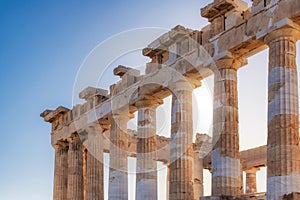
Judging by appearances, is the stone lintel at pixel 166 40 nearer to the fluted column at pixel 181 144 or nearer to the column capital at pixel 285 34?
the fluted column at pixel 181 144

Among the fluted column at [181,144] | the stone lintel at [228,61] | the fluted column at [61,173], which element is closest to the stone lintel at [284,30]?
the stone lintel at [228,61]

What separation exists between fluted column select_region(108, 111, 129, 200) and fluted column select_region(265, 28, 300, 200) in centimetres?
1271

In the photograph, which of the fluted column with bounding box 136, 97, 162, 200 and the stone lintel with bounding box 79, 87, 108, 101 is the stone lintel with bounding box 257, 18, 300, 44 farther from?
the stone lintel with bounding box 79, 87, 108, 101

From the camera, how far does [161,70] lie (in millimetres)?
30656

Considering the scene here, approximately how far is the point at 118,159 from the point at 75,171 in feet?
18.0

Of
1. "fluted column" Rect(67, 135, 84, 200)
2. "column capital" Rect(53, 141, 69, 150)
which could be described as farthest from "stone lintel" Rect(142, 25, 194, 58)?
"column capital" Rect(53, 141, 69, 150)

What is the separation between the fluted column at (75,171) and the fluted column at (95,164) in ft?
4.96

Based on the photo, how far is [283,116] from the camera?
23000mm

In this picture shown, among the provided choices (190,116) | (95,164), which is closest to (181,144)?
(190,116)

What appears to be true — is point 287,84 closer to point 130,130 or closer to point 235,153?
point 235,153

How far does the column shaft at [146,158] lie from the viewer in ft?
102

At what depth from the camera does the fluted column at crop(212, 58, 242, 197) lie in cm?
2578

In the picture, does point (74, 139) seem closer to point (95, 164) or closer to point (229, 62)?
point (95, 164)

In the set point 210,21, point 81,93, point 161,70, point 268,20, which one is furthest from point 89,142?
point 268,20
